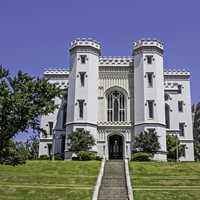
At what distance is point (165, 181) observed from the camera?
35.8 meters

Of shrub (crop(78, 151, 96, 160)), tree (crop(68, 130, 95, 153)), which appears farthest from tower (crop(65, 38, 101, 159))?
shrub (crop(78, 151, 96, 160))

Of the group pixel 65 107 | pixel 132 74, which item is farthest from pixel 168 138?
pixel 65 107

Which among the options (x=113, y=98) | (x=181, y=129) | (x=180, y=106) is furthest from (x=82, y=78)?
(x=181, y=129)

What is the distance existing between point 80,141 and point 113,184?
76.0ft

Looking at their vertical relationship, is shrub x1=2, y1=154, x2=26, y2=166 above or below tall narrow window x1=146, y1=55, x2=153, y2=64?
below

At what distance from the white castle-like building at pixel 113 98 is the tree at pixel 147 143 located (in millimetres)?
1813

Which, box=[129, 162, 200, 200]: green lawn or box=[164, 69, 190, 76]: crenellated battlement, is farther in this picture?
box=[164, 69, 190, 76]: crenellated battlement

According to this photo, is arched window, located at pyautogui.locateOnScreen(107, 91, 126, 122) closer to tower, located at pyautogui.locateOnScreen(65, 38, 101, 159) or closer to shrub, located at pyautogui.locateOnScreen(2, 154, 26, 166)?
tower, located at pyautogui.locateOnScreen(65, 38, 101, 159)

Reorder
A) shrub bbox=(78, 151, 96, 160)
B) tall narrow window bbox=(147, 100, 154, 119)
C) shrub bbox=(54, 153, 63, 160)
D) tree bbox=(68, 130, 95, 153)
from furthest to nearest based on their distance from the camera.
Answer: shrub bbox=(54, 153, 63, 160), tall narrow window bbox=(147, 100, 154, 119), tree bbox=(68, 130, 95, 153), shrub bbox=(78, 151, 96, 160)

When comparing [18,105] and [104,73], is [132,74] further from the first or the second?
[18,105]

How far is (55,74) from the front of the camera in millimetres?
73750

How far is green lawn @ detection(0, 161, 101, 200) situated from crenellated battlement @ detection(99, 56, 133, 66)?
2402 centimetres

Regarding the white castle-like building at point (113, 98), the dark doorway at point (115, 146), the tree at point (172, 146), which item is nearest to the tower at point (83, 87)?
the white castle-like building at point (113, 98)

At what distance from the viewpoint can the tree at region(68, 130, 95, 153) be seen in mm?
56875
